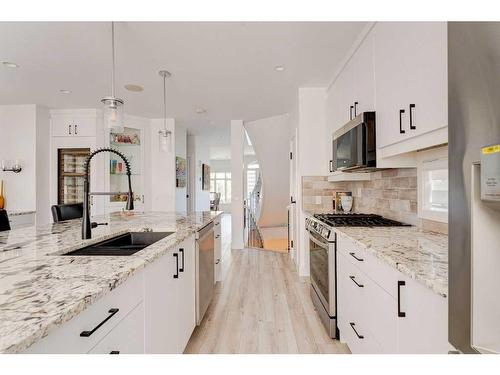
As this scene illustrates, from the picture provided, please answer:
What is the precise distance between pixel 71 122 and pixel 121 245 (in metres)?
3.74

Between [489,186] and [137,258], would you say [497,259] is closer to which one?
[489,186]

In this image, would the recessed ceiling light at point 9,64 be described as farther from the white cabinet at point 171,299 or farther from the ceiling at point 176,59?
the white cabinet at point 171,299

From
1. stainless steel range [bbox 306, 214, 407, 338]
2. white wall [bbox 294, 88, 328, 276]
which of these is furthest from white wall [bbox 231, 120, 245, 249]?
stainless steel range [bbox 306, 214, 407, 338]

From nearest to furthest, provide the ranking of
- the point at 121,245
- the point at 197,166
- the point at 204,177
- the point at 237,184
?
the point at 121,245
the point at 237,184
the point at 197,166
the point at 204,177

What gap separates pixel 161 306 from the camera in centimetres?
136

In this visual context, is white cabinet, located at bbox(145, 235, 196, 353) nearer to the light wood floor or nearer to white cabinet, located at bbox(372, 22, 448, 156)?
the light wood floor

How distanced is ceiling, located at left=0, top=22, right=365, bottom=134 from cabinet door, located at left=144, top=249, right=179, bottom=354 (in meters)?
1.87

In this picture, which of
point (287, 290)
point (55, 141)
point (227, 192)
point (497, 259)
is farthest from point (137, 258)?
point (227, 192)

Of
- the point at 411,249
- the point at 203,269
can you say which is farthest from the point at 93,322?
the point at 203,269

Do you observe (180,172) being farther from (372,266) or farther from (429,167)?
(372,266)

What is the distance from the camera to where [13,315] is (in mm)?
619

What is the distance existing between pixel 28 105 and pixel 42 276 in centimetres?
464

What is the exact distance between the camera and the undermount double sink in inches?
59.4
